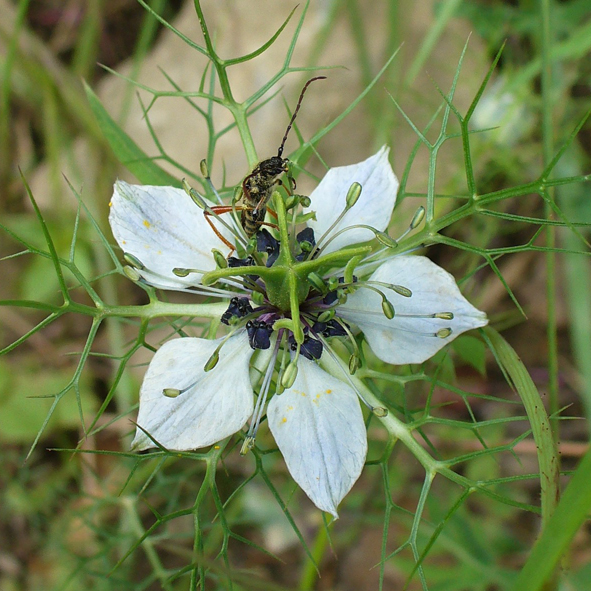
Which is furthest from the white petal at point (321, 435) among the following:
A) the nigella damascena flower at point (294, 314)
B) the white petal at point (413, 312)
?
the white petal at point (413, 312)

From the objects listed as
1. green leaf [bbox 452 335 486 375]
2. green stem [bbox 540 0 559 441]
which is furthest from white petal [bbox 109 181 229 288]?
green stem [bbox 540 0 559 441]

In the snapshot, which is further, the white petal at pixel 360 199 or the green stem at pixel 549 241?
the green stem at pixel 549 241

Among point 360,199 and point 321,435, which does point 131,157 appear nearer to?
point 360,199

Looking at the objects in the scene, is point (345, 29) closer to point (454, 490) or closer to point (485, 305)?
point (485, 305)

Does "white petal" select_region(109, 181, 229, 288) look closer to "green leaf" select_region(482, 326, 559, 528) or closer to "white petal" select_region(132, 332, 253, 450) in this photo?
"white petal" select_region(132, 332, 253, 450)

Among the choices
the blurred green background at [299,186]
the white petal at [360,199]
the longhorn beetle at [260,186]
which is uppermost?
the longhorn beetle at [260,186]

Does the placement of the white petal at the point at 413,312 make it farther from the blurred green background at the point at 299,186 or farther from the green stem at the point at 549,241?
the blurred green background at the point at 299,186

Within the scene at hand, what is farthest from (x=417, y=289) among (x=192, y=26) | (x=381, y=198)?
(x=192, y=26)
